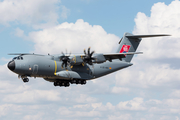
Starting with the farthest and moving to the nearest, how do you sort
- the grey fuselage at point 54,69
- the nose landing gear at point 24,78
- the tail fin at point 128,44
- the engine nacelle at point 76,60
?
the tail fin at point 128,44 < the engine nacelle at point 76,60 < the nose landing gear at point 24,78 < the grey fuselage at point 54,69

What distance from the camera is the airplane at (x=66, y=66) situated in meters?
32.7

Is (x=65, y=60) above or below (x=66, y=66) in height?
above

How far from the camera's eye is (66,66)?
34.4m

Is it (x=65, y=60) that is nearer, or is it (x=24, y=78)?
(x=24, y=78)

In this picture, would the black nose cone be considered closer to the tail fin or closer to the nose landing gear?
the nose landing gear

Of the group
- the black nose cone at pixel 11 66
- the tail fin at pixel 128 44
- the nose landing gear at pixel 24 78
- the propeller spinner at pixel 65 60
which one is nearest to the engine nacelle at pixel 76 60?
the propeller spinner at pixel 65 60

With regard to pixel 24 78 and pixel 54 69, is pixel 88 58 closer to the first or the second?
Answer: pixel 54 69

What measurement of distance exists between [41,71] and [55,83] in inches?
201

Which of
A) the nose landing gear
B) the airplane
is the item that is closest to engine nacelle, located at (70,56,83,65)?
the airplane

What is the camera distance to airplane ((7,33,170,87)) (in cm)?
3269

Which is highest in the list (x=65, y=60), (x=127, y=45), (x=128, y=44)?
(x=128, y=44)

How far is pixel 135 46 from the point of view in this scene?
40938 mm

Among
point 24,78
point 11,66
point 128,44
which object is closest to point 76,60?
point 24,78

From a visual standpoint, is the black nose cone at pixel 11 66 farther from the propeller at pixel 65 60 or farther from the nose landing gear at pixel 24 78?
the propeller at pixel 65 60
